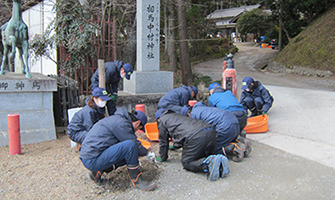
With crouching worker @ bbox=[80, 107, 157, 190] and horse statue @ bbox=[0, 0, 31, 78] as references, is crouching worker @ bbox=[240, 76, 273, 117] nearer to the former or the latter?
crouching worker @ bbox=[80, 107, 157, 190]

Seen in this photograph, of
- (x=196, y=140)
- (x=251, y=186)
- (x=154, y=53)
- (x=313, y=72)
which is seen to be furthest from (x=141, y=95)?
(x=313, y=72)

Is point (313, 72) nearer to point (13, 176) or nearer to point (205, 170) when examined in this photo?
point (205, 170)

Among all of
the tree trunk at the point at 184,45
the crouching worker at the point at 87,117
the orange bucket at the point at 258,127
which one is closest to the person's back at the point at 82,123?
the crouching worker at the point at 87,117

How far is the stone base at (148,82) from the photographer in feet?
22.7

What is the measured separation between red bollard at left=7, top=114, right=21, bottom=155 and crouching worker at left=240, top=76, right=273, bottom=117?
4858 mm

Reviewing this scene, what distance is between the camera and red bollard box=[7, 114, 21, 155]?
4.27m

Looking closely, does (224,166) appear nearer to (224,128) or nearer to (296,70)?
(224,128)

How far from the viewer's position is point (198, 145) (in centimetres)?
347

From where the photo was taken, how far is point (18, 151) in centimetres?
439

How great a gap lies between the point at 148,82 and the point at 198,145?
3.84 m

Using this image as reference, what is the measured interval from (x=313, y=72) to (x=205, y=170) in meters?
11.2

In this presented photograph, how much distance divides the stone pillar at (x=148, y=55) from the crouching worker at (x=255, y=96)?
2119 mm

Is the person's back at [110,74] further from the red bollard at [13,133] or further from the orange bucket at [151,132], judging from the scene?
the red bollard at [13,133]

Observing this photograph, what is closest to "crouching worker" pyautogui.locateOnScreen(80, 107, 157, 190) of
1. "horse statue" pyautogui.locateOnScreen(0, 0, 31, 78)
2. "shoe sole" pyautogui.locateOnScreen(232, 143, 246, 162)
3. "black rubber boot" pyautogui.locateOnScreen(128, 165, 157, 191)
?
"black rubber boot" pyautogui.locateOnScreen(128, 165, 157, 191)
